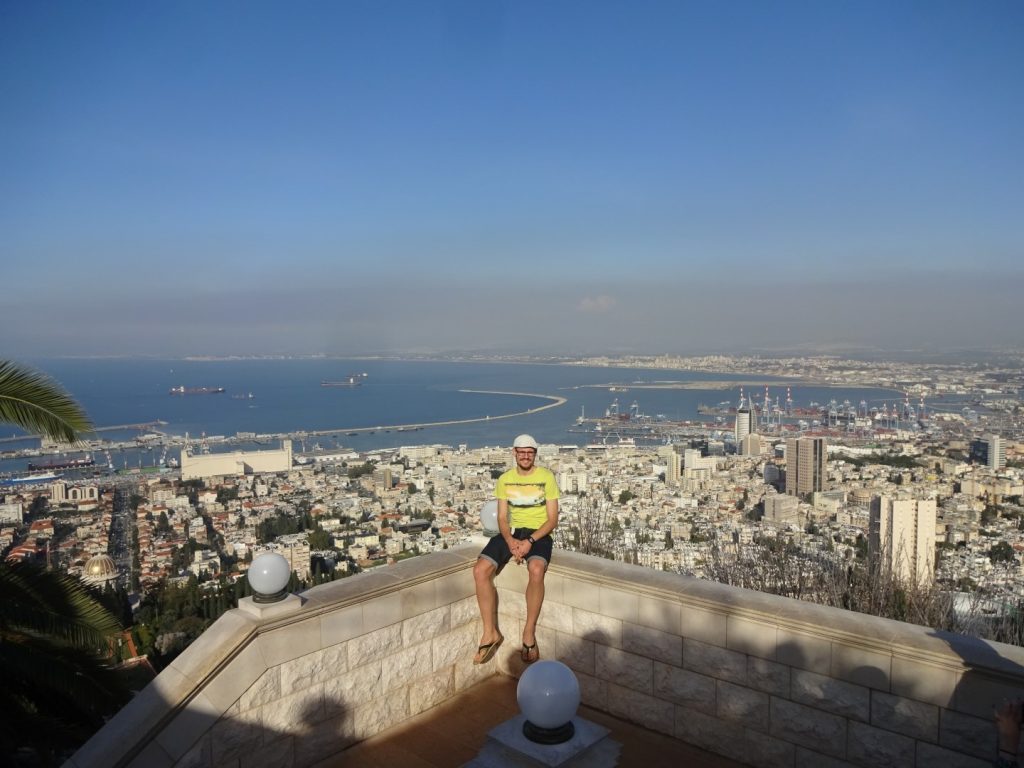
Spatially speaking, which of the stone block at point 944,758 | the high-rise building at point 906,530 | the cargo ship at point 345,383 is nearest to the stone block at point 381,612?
the stone block at point 944,758

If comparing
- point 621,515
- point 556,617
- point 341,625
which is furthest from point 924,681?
point 621,515

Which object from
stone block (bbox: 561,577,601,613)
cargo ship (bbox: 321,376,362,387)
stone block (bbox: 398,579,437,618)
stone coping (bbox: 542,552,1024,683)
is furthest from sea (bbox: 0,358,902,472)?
stone coping (bbox: 542,552,1024,683)

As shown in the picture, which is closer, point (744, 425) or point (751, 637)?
point (751, 637)

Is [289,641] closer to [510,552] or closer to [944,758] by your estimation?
[510,552]

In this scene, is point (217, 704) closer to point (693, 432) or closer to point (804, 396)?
point (693, 432)

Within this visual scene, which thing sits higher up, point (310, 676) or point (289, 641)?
point (289, 641)

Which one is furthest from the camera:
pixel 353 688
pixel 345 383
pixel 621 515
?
pixel 345 383

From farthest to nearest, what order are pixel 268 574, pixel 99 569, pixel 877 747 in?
1. pixel 99 569
2. pixel 268 574
3. pixel 877 747

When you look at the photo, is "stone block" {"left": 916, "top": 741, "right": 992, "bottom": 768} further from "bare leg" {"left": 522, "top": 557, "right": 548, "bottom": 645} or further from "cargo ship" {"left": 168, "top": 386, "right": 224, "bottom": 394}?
"cargo ship" {"left": 168, "top": 386, "right": 224, "bottom": 394}
